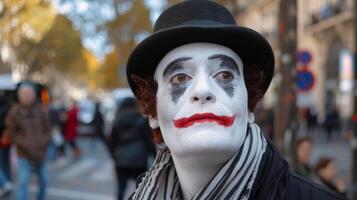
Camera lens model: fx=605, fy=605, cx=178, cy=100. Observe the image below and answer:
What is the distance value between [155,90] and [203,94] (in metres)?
0.26

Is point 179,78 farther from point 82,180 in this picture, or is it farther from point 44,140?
point 82,180

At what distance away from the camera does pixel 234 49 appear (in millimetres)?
1767

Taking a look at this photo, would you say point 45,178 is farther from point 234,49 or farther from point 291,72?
point 234,49

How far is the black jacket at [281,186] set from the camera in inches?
63.6

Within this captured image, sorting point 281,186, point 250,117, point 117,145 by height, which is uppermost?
point 250,117

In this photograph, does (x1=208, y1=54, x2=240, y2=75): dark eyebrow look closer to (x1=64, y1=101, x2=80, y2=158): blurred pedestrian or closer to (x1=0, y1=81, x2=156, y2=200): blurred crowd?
(x1=0, y1=81, x2=156, y2=200): blurred crowd

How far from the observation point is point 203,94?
1.64 m

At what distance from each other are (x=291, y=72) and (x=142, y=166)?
2156 mm

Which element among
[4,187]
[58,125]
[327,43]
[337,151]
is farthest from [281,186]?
[327,43]

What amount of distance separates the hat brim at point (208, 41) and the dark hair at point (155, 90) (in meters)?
0.02

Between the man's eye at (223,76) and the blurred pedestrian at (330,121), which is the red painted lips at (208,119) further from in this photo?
the blurred pedestrian at (330,121)

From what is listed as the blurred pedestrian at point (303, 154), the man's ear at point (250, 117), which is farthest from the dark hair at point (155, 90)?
the blurred pedestrian at point (303, 154)

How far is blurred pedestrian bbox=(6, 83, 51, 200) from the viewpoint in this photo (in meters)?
7.39

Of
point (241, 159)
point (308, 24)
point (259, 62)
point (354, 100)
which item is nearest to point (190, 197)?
point (241, 159)
